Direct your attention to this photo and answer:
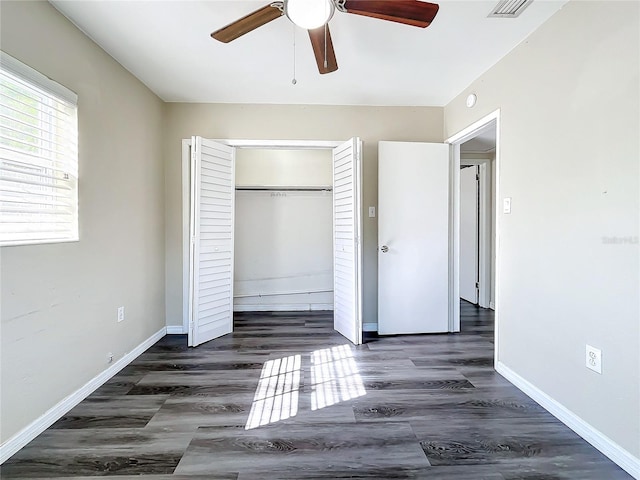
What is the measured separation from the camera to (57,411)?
1900 millimetres

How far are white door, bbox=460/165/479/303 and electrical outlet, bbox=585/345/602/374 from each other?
118 inches

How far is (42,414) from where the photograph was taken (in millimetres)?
1801

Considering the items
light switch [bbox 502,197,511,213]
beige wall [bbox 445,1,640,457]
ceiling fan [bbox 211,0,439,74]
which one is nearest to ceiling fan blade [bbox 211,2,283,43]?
ceiling fan [bbox 211,0,439,74]

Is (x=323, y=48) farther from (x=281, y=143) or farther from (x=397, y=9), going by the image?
(x=281, y=143)

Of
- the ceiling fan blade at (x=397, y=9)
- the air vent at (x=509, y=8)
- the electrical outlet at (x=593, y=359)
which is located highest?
the air vent at (x=509, y=8)

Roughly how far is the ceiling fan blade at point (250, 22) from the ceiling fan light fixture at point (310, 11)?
112 mm

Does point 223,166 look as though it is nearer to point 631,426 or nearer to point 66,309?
point 66,309

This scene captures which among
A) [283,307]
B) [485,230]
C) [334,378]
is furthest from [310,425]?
[485,230]

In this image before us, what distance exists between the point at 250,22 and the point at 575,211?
2063 mm

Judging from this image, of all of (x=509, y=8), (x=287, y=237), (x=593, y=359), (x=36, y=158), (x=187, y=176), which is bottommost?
(x=593, y=359)

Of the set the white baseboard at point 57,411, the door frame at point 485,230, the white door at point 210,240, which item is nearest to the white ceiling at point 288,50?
the white door at point 210,240

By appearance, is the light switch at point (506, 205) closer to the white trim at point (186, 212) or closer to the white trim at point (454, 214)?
the white trim at point (454, 214)

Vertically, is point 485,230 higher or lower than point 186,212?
lower

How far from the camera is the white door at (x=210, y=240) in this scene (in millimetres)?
3055
